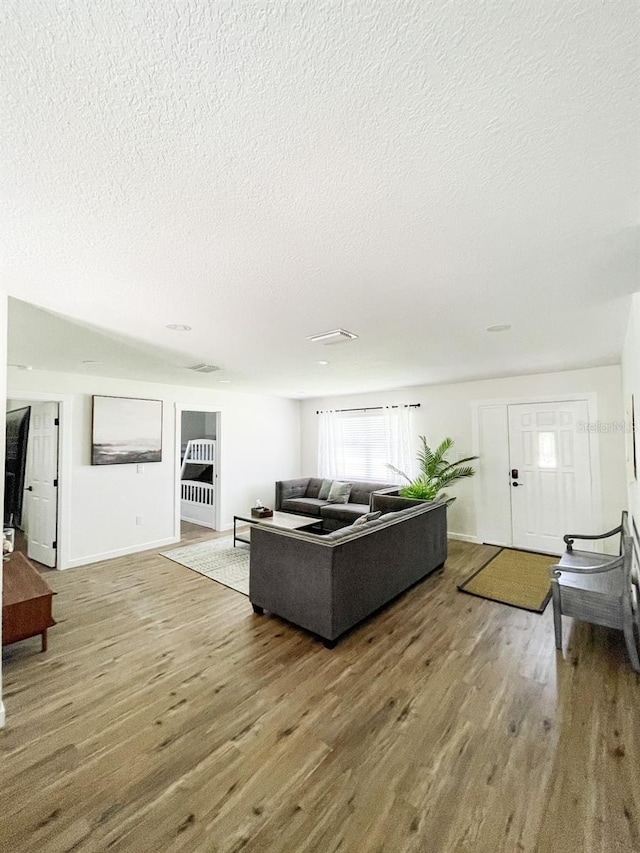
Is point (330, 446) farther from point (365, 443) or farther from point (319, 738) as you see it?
point (319, 738)

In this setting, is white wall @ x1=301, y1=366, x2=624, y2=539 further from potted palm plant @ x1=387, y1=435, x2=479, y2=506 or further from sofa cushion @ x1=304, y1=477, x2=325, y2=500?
sofa cushion @ x1=304, y1=477, x2=325, y2=500

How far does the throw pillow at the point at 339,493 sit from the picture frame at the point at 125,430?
2.79 meters

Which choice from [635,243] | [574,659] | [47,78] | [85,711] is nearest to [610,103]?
[635,243]

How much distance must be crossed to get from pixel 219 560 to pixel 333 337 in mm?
3243

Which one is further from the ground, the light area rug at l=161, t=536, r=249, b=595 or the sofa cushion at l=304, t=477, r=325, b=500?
the sofa cushion at l=304, t=477, r=325, b=500

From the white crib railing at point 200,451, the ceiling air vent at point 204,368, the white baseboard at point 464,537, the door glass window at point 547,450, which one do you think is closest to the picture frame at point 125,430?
the ceiling air vent at point 204,368

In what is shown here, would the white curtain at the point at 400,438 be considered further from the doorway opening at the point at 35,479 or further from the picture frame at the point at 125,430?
the doorway opening at the point at 35,479

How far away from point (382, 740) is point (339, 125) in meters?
2.62

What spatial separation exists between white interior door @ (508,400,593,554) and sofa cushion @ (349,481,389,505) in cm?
200

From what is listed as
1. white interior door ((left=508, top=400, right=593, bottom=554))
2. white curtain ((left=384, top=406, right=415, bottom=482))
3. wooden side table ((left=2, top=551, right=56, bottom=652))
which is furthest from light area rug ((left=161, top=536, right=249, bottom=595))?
white interior door ((left=508, top=400, right=593, bottom=554))

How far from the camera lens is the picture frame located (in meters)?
4.75

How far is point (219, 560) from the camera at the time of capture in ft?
15.3

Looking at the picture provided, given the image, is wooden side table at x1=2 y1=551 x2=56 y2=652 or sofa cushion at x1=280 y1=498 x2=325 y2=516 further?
sofa cushion at x1=280 y1=498 x2=325 y2=516

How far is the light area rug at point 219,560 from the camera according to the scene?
4043 millimetres
